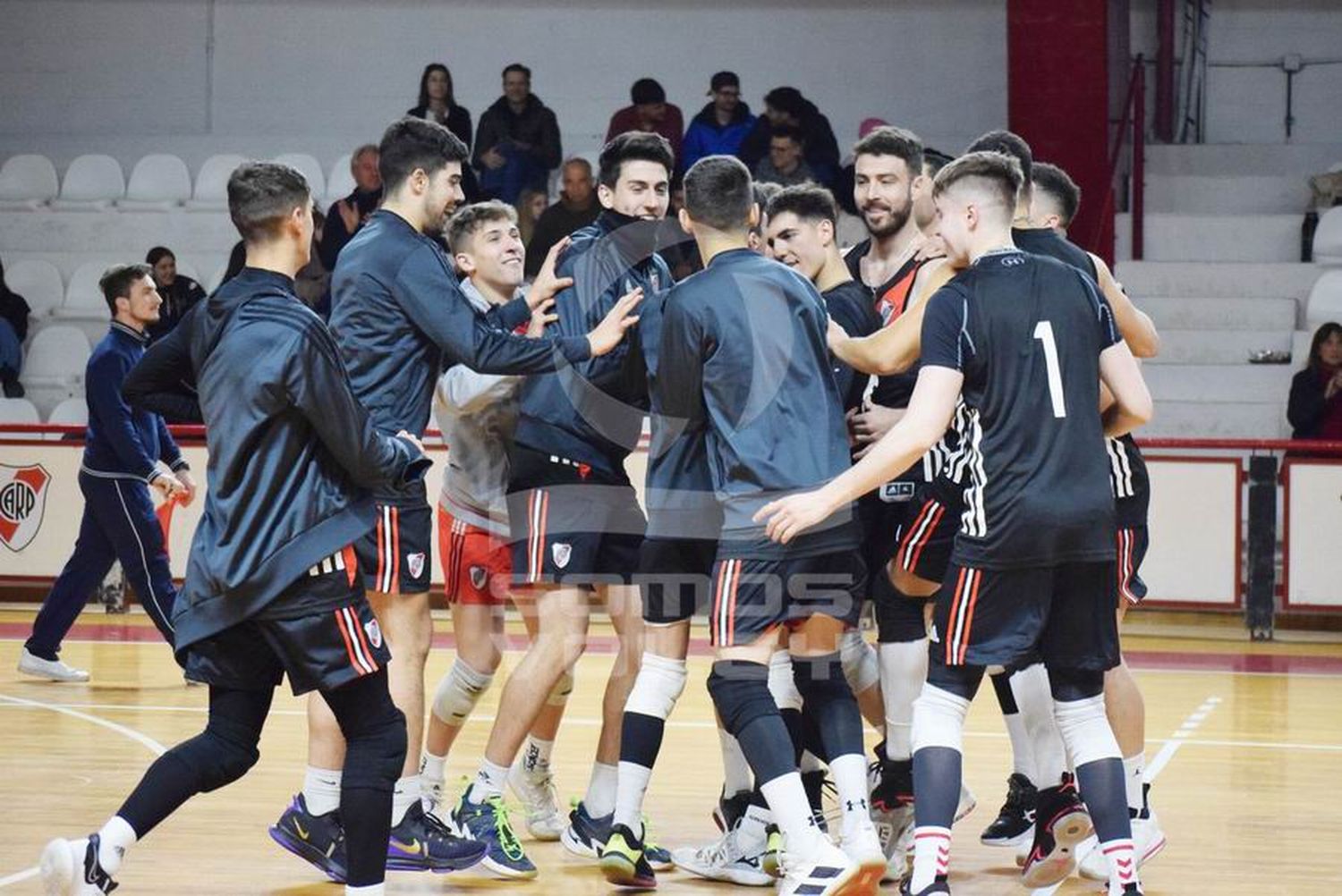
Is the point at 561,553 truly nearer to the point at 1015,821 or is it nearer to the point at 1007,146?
the point at 1015,821

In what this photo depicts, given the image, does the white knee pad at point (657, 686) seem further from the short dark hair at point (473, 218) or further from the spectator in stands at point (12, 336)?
the spectator in stands at point (12, 336)

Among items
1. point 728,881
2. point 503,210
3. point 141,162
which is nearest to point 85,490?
point 503,210

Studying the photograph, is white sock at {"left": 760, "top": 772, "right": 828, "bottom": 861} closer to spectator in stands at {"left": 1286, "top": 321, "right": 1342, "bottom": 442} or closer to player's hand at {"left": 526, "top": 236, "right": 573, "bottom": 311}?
player's hand at {"left": 526, "top": 236, "right": 573, "bottom": 311}

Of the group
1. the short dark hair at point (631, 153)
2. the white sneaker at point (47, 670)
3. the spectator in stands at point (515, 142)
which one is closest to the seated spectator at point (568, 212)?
the spectator in stands at point (515, 142)

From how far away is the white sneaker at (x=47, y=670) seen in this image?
983 centimetres

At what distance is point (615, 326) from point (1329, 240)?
1078 cm

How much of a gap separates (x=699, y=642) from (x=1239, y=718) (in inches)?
146

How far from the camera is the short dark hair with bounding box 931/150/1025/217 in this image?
5066mm

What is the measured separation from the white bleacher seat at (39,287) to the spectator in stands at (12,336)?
9.1 inches

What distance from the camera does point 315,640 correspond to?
4777 millimetres

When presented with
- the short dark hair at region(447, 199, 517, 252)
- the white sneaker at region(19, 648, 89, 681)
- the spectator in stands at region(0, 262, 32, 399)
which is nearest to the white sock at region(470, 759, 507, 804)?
the short dark hair at region(447, 199, 517, 252)

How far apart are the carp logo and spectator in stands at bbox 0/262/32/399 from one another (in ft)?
7.41

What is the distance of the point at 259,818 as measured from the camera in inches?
261

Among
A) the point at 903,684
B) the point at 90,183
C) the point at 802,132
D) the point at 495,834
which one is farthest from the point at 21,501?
the point at 903,684
